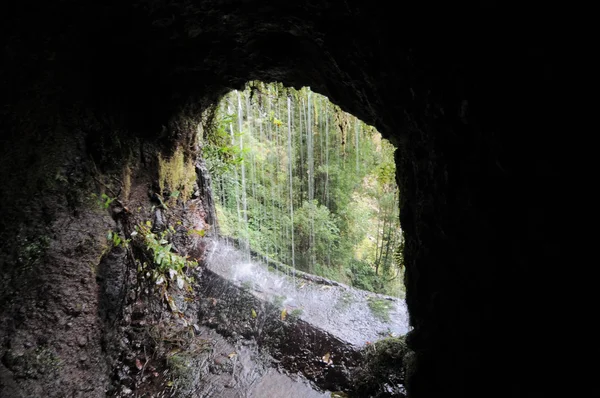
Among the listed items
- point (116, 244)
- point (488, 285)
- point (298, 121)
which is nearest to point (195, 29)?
point (116, 244)

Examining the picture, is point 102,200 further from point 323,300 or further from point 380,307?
point 380,307

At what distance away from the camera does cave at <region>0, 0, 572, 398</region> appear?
120 cm

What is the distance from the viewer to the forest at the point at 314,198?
29.3 ft

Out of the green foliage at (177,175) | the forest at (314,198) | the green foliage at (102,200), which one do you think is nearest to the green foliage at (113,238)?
the green foliage at (102,200)

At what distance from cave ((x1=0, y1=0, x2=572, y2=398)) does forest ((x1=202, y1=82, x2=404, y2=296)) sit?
4.99 meters

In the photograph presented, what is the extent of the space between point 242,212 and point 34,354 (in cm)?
723

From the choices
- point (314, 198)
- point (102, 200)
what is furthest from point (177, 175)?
point (314, 198)

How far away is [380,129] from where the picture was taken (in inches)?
126

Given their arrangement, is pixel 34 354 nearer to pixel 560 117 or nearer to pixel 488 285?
pixel 488 285

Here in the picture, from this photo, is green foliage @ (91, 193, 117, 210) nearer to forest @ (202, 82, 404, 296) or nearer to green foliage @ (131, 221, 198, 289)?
green foliage @ (131, 221, 198, 289)

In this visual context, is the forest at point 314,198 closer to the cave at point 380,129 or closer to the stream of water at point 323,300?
the stream of water at point 323,300

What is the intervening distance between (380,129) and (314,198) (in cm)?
665

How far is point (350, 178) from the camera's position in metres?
9.35

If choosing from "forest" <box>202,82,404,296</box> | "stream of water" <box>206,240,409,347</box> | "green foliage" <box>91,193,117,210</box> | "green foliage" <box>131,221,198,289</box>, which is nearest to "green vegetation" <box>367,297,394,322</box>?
"stream of water" <box>206,240,409,347</box>
